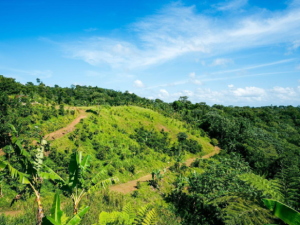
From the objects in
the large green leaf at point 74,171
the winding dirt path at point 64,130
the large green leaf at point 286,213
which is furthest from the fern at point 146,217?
the winding dirt path at point 64,130

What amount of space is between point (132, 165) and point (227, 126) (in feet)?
88.4

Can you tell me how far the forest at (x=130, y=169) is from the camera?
14.8ft

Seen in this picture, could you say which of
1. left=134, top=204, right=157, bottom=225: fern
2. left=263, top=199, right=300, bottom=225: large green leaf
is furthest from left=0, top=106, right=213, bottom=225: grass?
left=263, top=199, right=300, bottom=225: large green leaf

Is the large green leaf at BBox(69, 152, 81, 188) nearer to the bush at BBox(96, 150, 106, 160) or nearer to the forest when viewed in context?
the forest

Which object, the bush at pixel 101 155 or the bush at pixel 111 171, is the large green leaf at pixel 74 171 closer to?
the bush at pixel 111 171

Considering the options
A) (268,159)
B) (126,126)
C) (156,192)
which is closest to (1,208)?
(156,192)

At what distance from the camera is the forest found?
4520 millimetres

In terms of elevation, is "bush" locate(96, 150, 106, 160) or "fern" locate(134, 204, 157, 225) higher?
"fern" locate(134, 204, 157, 225)

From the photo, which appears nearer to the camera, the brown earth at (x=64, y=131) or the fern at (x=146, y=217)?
the fern at (x=146, y=217)

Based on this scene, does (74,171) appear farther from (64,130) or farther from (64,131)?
(64,130)

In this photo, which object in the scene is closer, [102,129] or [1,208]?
[1,208]

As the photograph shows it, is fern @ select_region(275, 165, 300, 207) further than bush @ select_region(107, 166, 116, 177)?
No

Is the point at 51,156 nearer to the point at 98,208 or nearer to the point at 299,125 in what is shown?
the point at 98,208

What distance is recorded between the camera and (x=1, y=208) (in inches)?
398
